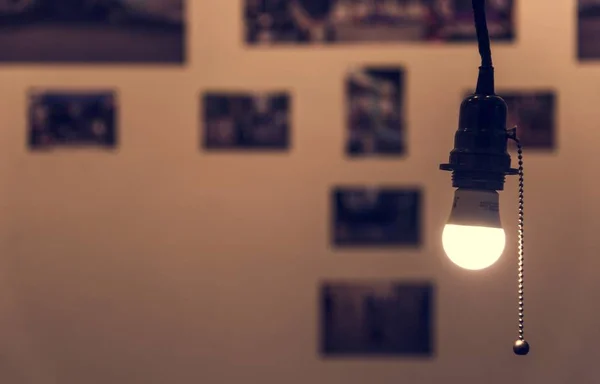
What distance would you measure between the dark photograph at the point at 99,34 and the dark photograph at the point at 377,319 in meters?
0.77

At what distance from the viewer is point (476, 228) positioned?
3.77ft

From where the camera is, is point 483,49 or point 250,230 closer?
point 483,49

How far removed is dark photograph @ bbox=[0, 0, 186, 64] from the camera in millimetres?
1894

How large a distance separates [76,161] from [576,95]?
4.37ft

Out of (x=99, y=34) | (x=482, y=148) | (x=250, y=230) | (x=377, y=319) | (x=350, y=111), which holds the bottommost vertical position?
(x=377, y=319)

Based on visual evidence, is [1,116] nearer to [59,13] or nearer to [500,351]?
[59,13]

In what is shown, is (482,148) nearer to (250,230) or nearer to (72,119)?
(250,230)

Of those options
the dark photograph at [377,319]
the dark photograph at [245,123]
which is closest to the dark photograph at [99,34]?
the dark photograph at [245,123]

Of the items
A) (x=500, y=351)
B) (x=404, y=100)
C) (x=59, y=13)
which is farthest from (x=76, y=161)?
(x=500, y=351)

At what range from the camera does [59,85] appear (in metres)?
1.89

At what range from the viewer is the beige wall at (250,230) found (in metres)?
1.86

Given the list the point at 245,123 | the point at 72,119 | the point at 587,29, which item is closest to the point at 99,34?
the point at 72,119

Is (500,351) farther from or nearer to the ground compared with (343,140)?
nearer to the ground

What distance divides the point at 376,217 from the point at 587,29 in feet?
2.45
